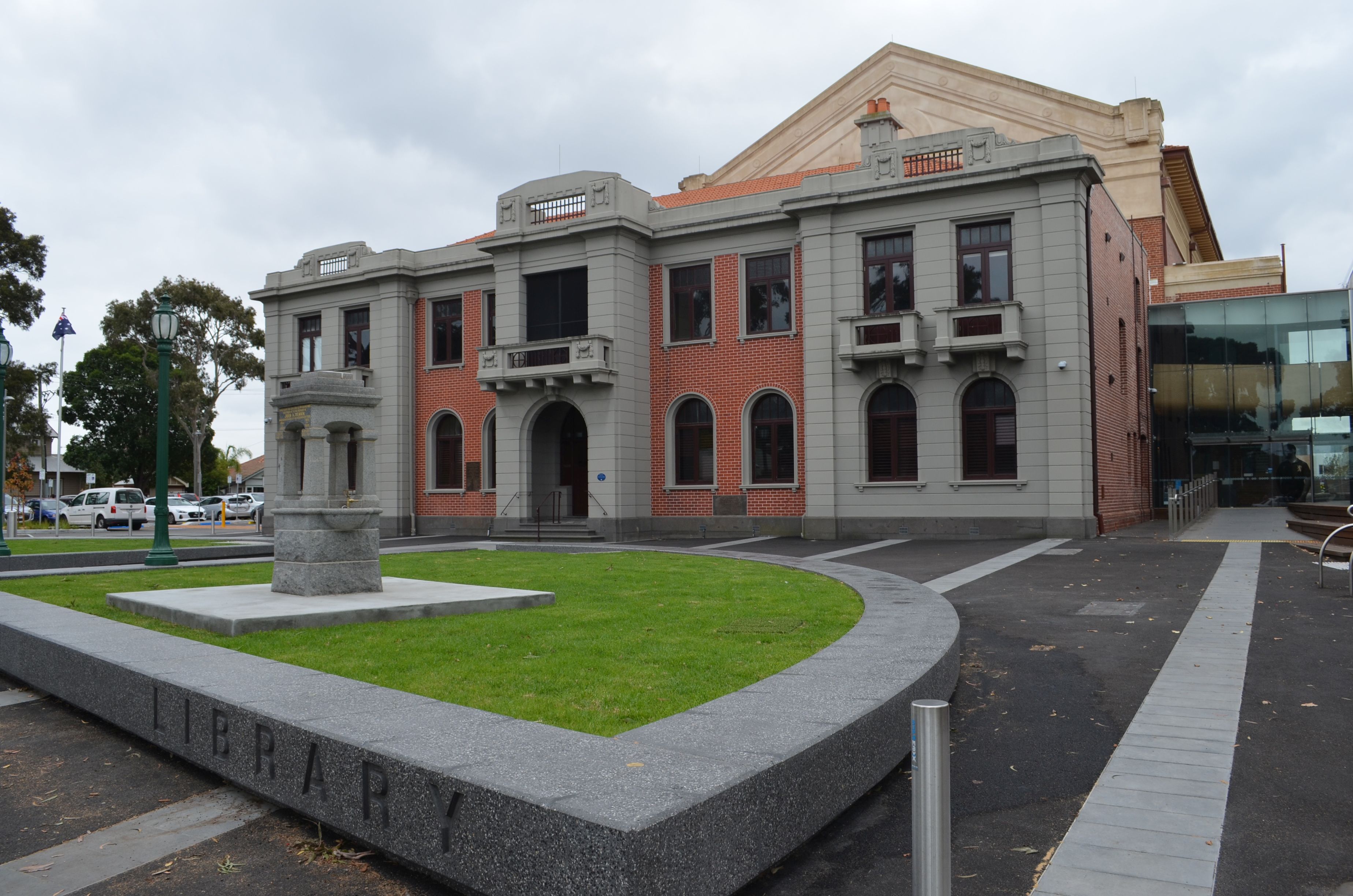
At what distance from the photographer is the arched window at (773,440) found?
88.3 ft

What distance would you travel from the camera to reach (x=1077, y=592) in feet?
41.5

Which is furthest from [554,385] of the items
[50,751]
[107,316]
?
[107,316]

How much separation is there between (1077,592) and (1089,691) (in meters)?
5.90

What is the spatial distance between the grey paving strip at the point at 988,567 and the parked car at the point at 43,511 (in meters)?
50.8

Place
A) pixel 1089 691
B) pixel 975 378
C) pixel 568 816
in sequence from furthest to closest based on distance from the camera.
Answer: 1. pixel 975 378
2. pixel 1089 691
3. pixel 568 816

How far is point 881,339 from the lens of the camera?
964 inches

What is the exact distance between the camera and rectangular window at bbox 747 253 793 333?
89.0 feet

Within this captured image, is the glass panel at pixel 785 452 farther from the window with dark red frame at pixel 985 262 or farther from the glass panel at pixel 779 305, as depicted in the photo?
the window with dark red frame at pixel 985 262

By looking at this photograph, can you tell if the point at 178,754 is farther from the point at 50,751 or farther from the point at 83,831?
the point at 50,751

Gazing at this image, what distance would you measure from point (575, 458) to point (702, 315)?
650cm

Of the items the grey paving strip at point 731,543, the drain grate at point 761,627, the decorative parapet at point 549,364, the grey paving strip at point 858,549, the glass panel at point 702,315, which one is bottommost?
the grey paving strip at point 731,543

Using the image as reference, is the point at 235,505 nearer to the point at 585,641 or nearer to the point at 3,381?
the point at 3,381

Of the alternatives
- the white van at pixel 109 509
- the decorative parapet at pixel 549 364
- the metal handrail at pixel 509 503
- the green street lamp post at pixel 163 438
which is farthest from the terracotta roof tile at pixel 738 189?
the white van at pixel 109 509

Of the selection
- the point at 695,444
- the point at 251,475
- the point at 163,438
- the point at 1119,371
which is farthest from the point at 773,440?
the point at 251,475
